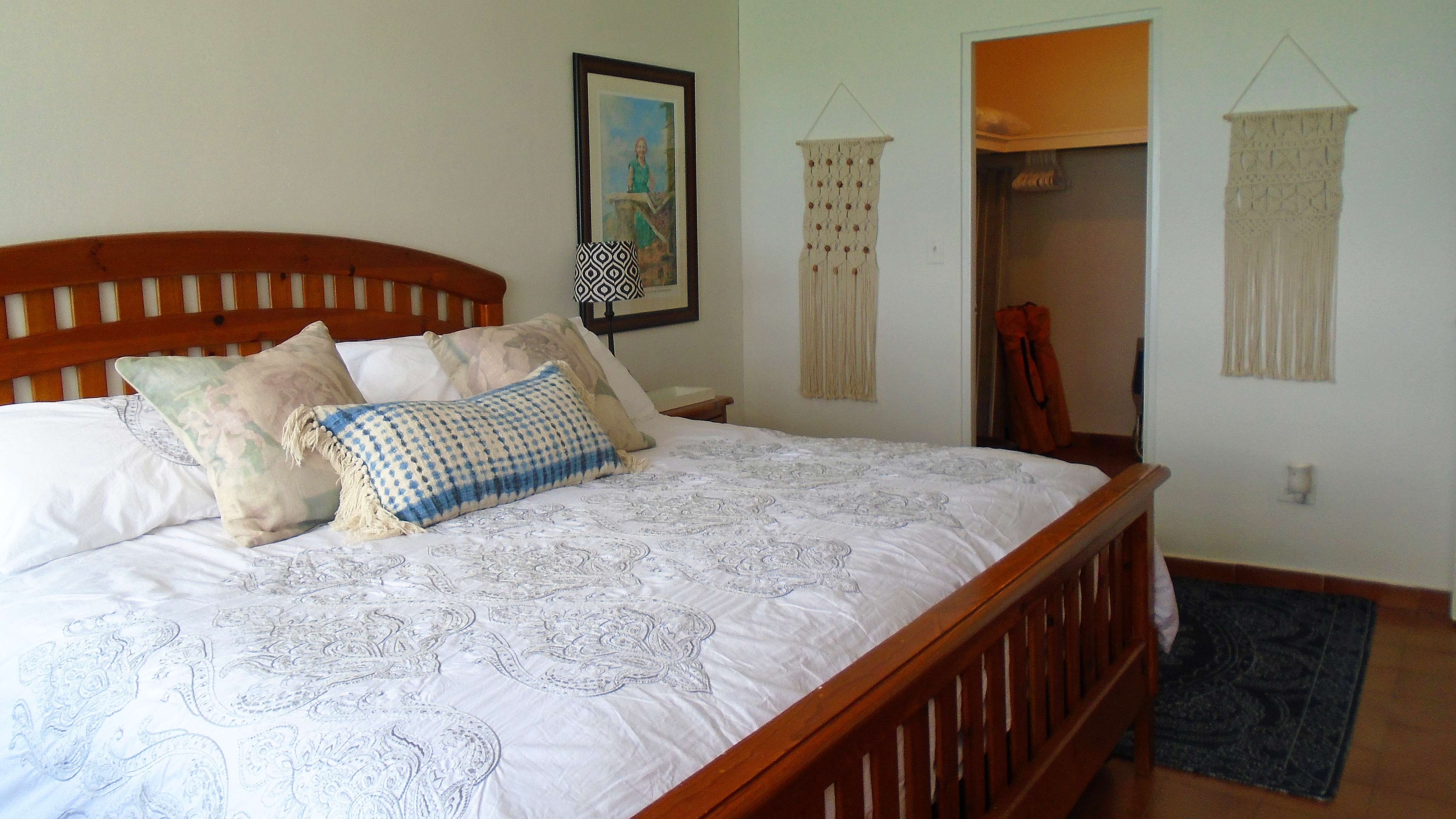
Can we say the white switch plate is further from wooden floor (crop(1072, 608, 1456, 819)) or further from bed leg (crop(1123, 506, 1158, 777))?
wooden floor (crop(1072, 608, 1456, 819))

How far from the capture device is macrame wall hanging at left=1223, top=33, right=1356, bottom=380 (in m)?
3.64

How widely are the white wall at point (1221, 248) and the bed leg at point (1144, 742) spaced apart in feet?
5.33

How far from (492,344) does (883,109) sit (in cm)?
231

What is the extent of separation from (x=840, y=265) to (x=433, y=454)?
2730 millimetres

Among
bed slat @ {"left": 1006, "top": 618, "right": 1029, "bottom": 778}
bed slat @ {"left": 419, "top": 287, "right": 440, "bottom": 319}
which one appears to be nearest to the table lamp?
bed slat @ {"left": 419, "top": 287, "right": 440, "bottom": 319}

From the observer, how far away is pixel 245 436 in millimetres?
2188

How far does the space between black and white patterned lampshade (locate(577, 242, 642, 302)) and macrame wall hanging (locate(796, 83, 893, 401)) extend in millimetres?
1177

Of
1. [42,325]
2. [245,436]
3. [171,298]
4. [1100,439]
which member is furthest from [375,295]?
[1100,439]

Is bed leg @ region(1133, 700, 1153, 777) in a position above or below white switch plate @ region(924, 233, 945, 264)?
below

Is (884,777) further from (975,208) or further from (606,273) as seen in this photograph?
(975,208)

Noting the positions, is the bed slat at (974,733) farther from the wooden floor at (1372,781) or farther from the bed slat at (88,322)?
the bed slat at (88,322)


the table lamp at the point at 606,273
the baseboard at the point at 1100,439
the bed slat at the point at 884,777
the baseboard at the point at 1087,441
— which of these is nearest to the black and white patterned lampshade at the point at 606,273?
the table lamp at the point at 606,273

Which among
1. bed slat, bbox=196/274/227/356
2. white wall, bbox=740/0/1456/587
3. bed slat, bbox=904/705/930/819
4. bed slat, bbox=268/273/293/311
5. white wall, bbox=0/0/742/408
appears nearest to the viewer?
bed slat, bbox=904/705/930/819

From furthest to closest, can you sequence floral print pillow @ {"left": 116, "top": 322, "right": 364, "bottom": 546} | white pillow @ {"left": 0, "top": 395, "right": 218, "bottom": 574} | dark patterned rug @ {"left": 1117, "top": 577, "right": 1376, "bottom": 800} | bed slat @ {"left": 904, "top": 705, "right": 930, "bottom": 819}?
dark patterned rug @ {"left": 1117, "top": 577, "right": 1376, "bottom": 800} < floral print pillow @ {"left": 116, "top": 322, "right": 364, "bottom": 546} < white pillow @ {"left": 0, "top": 395, "right": 218, "bottom": 574} < bed slat @ {"left": 904, "top": 705, "right": 930, "bottom": 819}
